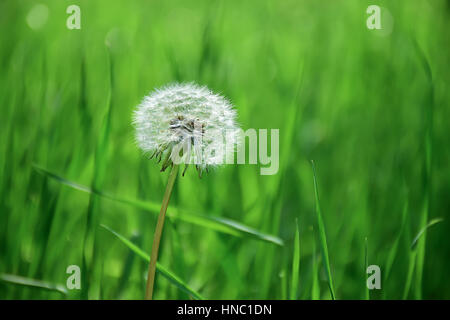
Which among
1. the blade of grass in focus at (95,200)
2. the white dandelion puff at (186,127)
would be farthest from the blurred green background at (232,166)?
the white dandelion puff at (186,127)

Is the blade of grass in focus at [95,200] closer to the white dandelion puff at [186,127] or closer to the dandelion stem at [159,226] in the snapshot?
the white dandelion puff at [186,127]

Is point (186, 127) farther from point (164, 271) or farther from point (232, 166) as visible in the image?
point (232, 166)

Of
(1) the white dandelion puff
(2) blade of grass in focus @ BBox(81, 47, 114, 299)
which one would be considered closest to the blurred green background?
(2) blade of grass in focus @ BBox(81, 47, 114, 299)

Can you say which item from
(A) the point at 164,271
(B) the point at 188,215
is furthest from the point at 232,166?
(A) the point at 164,271

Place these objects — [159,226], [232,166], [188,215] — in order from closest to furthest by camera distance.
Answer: [159,226], [188,215], [232,166]

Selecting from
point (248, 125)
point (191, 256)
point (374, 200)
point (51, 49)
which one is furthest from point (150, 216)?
point (51, 49)

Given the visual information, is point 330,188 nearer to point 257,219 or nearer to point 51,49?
point 257,219
